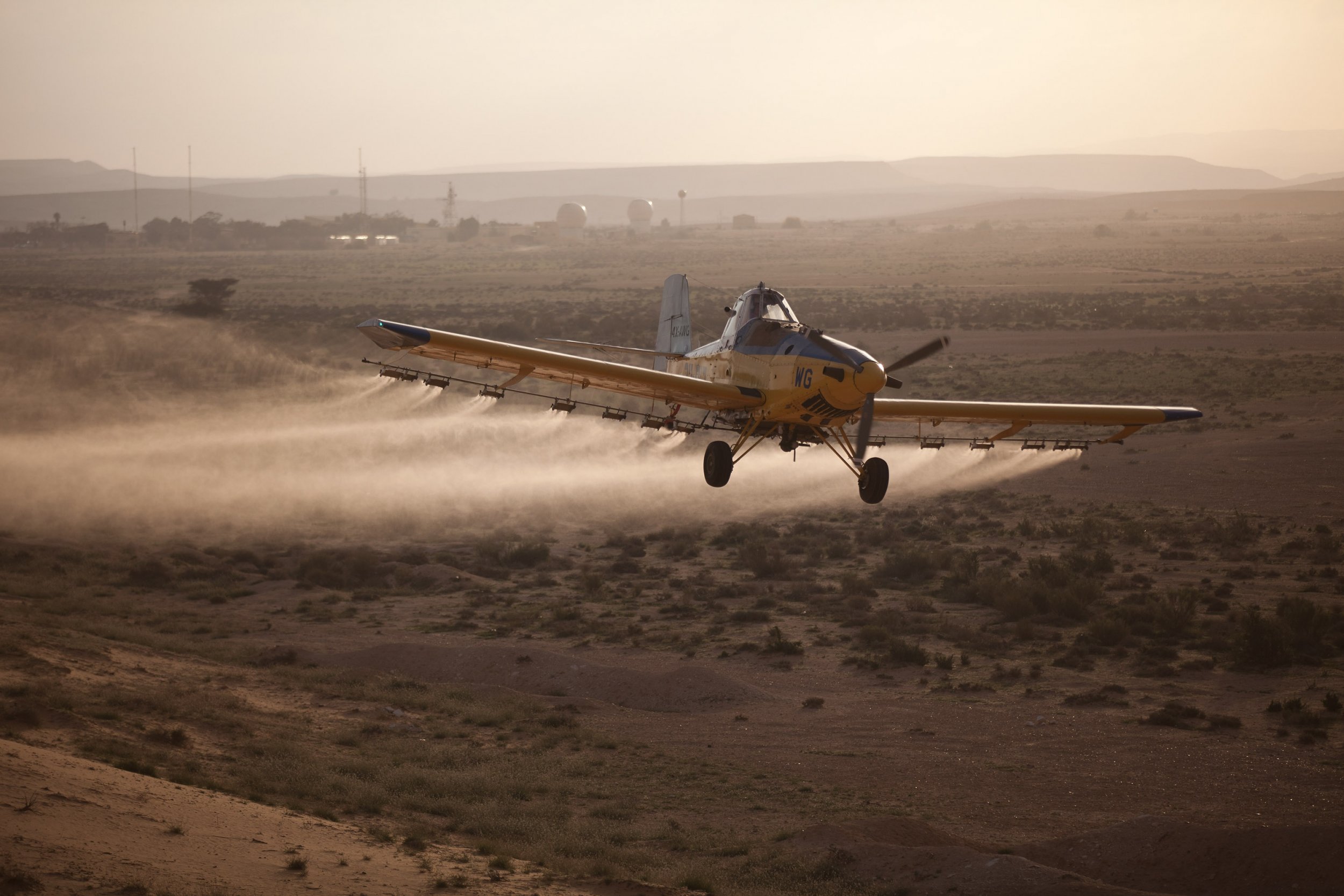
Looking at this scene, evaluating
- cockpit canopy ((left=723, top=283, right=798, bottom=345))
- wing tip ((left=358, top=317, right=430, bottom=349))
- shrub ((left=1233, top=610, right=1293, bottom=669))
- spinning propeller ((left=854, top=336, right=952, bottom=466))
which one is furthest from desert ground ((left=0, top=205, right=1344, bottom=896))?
cockpit canopy ((left=723, top=283, right=798, bottom=345))

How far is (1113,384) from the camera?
74.1 metres

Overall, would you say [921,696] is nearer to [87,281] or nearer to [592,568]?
[592,568]

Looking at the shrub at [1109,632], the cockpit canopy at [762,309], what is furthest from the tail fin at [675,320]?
the shrub at [1109,632]

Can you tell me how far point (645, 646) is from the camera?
3791 cm

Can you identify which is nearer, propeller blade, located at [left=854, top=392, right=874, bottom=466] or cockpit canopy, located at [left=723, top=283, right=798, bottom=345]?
propeller blade, located at [left=854, top=392, right=874, bottom=466]

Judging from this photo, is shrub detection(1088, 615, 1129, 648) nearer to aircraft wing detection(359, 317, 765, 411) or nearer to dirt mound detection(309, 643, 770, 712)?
dirt mound detection(309, 643, 770, 712)

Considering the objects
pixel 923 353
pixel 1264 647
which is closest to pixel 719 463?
pixel 923 353

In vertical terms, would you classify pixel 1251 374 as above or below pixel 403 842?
above

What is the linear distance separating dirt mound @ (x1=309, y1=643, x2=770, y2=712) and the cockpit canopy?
37.5ft

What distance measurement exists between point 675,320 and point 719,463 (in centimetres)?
1014

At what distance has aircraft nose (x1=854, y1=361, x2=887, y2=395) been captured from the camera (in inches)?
935

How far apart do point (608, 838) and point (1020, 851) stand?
8.47m

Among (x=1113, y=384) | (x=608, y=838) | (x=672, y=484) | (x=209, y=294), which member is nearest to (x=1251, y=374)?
(x=1113, y=384)

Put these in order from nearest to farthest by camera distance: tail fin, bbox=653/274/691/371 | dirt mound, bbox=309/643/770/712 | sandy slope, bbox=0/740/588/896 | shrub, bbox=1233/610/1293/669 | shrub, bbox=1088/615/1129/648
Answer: sandy slope, bbox=0/740/588/896, dirt mound, bbox=309/643/770/712, shrub, bbox=1233/610/1293/669, tail fin, bbox=653/274/691/371, shrub, bbox=1088/615/1129/648
